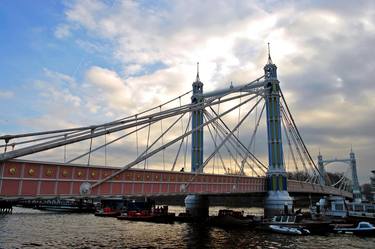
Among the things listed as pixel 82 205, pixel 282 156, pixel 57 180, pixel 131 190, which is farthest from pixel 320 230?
pixel 82 205

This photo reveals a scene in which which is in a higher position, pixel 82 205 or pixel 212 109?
pixel 212 109

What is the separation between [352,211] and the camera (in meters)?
62.6

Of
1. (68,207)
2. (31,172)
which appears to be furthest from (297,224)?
(68,207)

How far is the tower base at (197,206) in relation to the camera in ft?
212

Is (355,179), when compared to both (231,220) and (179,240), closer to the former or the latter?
(231,220)

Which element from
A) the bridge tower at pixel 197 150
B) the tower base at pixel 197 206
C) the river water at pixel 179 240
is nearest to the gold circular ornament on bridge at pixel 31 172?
the river water at pixel 179 240

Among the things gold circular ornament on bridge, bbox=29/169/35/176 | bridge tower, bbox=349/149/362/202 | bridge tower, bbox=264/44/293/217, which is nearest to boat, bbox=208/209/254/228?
bridge tower, bbox=264/44/293/217

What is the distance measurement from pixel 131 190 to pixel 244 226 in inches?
1057

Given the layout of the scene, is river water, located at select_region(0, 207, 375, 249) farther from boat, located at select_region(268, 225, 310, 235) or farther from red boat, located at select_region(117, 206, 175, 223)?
red boat, located at select_region(117, 206, 175, 223)

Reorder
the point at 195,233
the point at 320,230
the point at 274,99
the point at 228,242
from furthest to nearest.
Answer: the point at 274,99
the point at 320,230
the point at 195,233
the point at 228,242

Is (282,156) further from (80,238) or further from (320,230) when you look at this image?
(80,238)

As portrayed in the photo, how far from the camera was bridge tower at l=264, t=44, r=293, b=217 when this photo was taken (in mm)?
59406

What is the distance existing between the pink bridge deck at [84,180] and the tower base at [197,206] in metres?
20.5

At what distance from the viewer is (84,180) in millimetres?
27359
